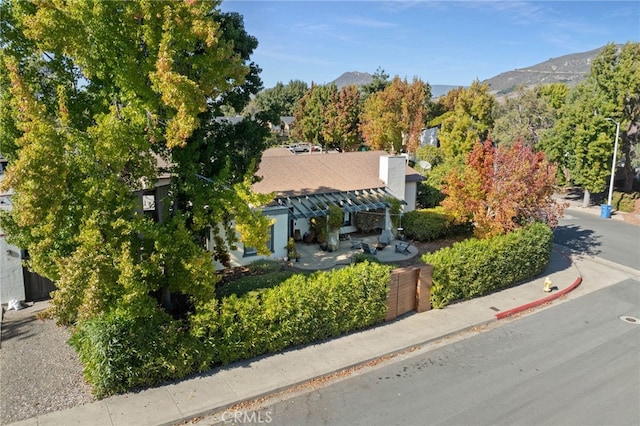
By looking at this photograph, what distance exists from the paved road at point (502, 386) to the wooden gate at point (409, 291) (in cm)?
199

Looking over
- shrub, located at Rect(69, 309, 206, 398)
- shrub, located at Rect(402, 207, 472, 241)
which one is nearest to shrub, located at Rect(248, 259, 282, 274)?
shrub, located at Rect(69, 309, 206, 398)

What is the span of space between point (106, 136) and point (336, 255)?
499 inches

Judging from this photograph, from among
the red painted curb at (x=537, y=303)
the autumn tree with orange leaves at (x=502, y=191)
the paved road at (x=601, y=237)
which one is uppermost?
the autumn tree with orange leaves at (x=502, y=191)

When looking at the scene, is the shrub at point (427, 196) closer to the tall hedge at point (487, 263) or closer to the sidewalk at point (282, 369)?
the tall hedge at point (487, 263)

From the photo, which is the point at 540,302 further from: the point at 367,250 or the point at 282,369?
the point at 282,369

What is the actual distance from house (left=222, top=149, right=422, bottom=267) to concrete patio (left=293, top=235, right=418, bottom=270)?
1.00 metres

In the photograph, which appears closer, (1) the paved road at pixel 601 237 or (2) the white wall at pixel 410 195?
(1) the paved road at pixel 601 237

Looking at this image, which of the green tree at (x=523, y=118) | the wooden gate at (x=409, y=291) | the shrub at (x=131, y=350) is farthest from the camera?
the green tree at (x=523, y=118)

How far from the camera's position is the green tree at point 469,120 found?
124 feet

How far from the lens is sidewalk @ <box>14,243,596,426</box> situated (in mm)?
9281

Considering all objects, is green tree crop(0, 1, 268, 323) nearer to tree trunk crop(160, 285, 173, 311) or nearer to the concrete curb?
tree trunk crop(160, 285, 173, 311)

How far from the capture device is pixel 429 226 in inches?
913

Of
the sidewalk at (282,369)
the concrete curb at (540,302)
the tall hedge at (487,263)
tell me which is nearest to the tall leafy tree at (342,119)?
the concrete curb at (540,302)

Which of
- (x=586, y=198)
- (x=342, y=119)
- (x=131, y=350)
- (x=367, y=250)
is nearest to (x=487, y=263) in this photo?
(x=367, y=250)
